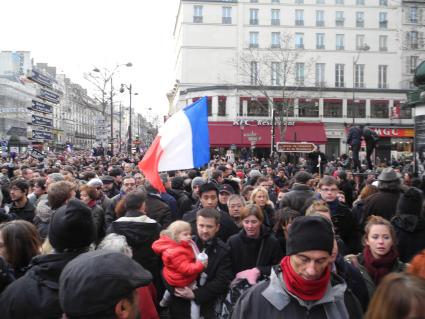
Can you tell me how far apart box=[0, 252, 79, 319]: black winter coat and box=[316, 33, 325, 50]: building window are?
183 feet

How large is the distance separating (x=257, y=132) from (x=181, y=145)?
137 ft

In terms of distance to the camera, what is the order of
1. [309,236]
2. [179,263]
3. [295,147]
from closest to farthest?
[309,236] → [179,263] → [295,147]

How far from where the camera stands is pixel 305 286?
2.80 m

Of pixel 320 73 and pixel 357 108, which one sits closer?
pixel 357 108

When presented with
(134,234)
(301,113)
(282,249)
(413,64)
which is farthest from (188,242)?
(413,64)

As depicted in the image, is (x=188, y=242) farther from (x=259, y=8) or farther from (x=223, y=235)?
(x=259, y=8)

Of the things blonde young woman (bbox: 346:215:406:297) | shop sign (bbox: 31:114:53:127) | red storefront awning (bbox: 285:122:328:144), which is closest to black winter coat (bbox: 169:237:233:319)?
blonde young woman (bbox: 346:215:406:297)

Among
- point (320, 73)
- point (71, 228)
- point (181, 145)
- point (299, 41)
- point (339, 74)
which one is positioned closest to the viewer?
point (71, 228)

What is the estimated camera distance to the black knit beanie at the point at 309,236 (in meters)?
2.90

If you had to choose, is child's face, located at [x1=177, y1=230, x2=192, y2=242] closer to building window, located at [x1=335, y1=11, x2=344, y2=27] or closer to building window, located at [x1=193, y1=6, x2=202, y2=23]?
building window, located at [x1=193, y1=6, x2=202, y2=23]

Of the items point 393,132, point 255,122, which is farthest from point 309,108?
point 393,132

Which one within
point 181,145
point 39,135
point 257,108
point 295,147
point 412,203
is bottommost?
point 412,203

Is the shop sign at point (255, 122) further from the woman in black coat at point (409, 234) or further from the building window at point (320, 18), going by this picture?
the woman in black coat at point (409, 234)

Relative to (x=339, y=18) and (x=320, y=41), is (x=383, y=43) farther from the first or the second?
(x=320, y=41)
